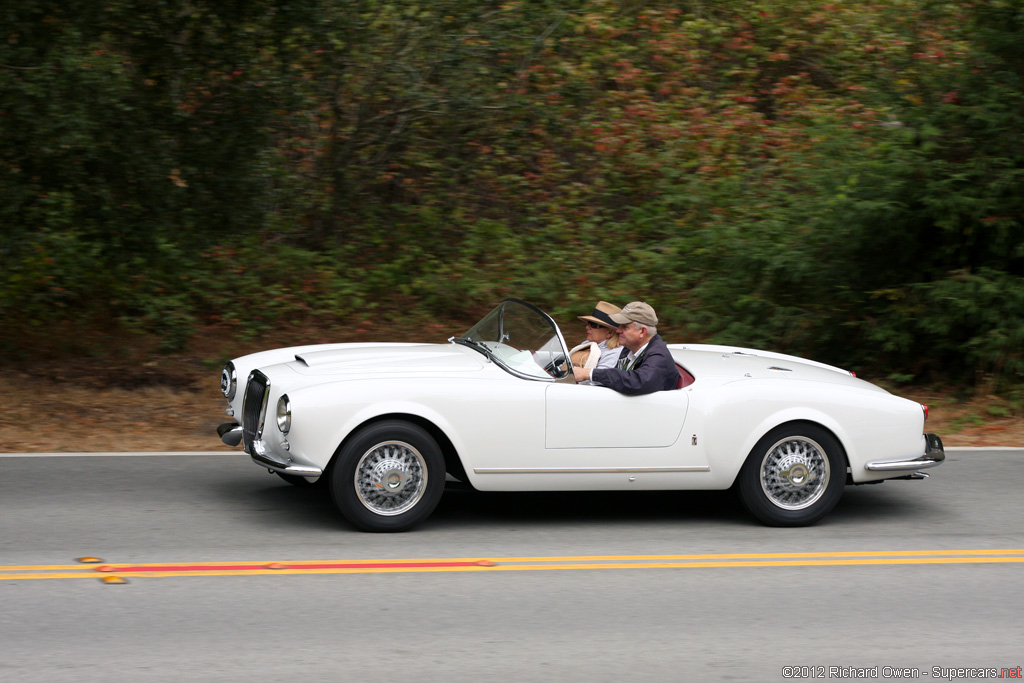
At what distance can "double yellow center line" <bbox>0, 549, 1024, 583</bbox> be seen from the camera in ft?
19.4

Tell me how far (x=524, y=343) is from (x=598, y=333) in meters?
0.74

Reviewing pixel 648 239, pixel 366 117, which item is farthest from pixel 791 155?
pixel 366 117

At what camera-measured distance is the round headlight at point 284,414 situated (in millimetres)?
6477

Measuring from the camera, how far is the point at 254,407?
7.02 m

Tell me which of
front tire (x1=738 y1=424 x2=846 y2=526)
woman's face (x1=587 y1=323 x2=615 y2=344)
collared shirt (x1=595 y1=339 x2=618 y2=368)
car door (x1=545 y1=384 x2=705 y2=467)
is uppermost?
woman's face (x1=587 y1=323 x2=615 y2=344)

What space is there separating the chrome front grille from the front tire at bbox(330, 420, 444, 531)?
0.62 m

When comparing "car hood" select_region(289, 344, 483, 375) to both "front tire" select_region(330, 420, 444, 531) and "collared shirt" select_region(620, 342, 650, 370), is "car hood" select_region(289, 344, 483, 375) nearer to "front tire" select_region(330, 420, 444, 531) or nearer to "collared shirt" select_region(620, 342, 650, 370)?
"front tire" select_region(330, 420, 444, 531)

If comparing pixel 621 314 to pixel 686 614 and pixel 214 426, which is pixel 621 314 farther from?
pixel 214 426

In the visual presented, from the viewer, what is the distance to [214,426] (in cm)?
1047

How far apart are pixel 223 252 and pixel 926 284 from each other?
8.84m

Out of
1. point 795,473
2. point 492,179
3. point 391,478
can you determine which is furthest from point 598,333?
point 492,179

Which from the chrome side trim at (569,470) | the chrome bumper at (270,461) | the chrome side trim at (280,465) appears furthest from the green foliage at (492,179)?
the chrome side trim at (280,465)

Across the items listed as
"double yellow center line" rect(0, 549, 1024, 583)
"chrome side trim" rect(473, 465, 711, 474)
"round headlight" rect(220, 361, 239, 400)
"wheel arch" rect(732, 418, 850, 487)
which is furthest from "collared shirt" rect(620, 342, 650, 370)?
"round headlight" rect(220, 361, 239, 400)

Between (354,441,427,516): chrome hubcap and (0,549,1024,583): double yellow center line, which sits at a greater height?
(354,441,427,516): chrome hubcap
